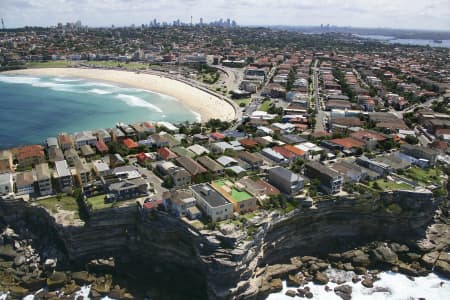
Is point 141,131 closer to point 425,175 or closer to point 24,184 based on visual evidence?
point 24,184

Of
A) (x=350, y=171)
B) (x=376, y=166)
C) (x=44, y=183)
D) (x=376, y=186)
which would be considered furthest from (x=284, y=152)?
(x=44, y=183)

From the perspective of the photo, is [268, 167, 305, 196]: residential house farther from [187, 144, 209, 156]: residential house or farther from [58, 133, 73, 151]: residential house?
[58, 133, 73, 151]: residential house

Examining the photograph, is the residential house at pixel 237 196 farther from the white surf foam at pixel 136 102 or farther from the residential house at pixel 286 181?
the white surf foam at pixel 136 102

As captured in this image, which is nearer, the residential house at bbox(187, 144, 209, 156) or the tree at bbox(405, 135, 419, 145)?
the residential house at bbox(187, 144, 209, 156)

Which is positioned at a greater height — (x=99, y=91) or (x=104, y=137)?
(x=99, y=91)

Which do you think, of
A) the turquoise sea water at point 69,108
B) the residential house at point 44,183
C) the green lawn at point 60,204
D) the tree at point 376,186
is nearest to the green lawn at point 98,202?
the green lawn at point 60,204

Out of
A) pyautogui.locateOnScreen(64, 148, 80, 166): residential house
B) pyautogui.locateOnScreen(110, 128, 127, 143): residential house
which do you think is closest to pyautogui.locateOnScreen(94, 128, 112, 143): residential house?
pyautogui.locateOnScreen(110, 128, 127, 143): residential house
